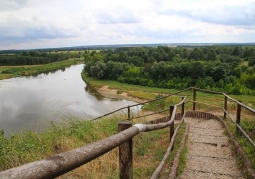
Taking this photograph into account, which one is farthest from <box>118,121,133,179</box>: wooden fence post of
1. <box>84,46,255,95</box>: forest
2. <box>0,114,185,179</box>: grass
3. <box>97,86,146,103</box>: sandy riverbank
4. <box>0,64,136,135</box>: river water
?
<box>84,46,255,95</box>: forest

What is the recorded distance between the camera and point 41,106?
26516 millimetres

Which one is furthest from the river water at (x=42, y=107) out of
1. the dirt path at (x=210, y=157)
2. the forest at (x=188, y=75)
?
the dirt path at (x=210, y=157)

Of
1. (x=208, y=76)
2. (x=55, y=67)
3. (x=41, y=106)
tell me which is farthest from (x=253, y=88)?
(x=55, y=67)

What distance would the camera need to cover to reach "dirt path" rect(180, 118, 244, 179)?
3555 millimetres

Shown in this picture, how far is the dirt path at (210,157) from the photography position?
355 cm

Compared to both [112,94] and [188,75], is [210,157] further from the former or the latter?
[188,75]

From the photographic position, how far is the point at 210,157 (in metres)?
4.23

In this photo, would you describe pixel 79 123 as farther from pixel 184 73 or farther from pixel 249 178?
pixel 184 73

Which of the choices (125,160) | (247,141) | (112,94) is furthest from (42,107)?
(125,160)

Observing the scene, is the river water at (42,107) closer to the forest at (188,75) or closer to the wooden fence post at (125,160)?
the forest at (188,75)

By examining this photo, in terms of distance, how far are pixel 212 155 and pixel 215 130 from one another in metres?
1.90

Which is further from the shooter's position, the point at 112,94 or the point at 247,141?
the point at 112,94

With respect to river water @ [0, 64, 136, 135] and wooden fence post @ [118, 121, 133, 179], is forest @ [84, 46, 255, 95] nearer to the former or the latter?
river water @ [0, 64, 136, 135]

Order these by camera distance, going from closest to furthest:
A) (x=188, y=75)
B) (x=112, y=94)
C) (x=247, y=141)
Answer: (x=247, y=141)
(x=112, y=94)
(x=188, y=75)
